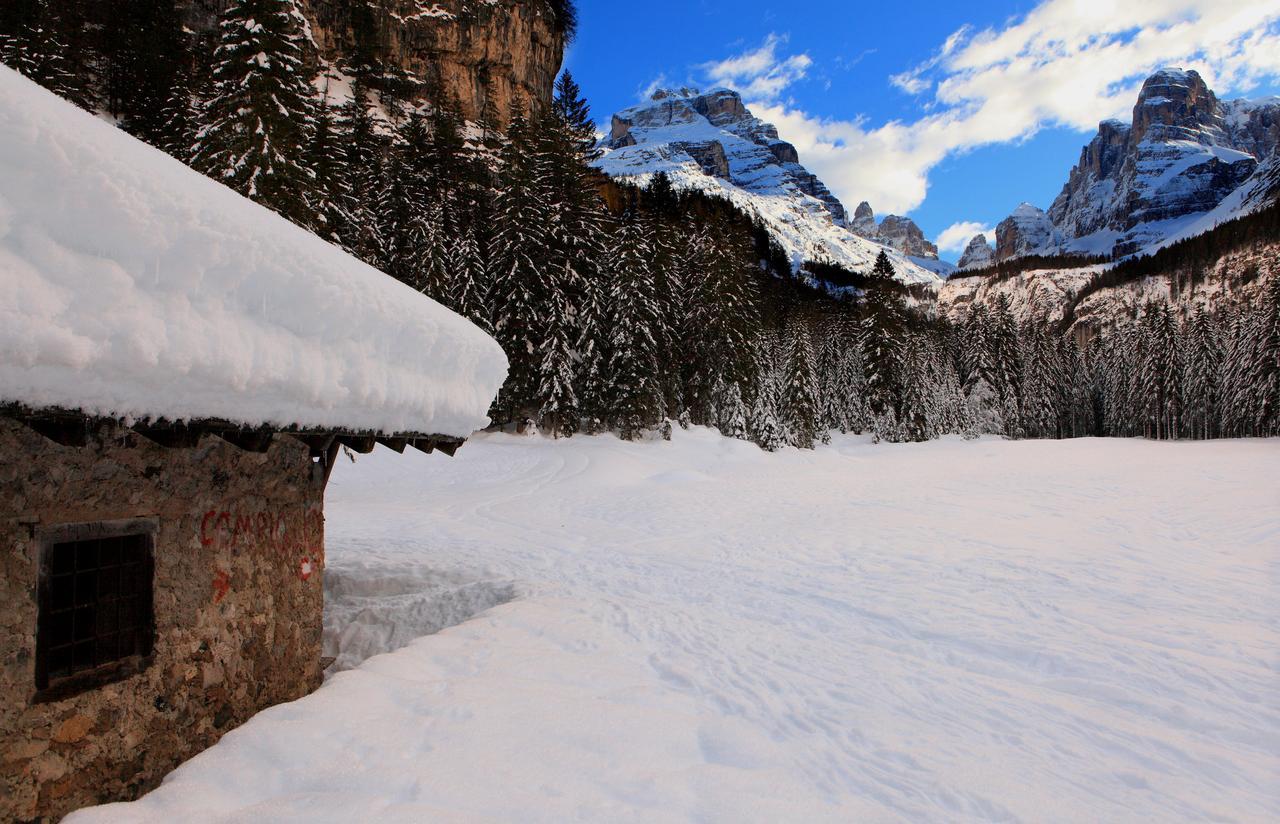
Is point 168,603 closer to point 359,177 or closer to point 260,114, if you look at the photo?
point 260,114

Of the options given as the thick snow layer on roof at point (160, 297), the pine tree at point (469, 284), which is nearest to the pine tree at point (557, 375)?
the pine tree at point (469, 284)

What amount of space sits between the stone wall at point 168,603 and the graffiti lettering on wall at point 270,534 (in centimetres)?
1

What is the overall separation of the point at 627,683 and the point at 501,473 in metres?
16.9

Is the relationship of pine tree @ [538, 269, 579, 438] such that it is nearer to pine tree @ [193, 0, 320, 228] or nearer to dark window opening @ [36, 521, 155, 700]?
pine tree @ [193, 0, 320, 228]

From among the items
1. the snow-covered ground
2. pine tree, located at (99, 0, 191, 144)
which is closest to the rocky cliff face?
pine tree, located at (99, 0, 191, 144)

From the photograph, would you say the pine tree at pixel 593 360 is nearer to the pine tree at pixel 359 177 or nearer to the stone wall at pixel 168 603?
the pine tree at pixel 359 177

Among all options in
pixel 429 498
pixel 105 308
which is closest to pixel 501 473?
pixel 429 498

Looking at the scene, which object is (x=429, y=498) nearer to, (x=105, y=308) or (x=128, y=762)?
(x=128, y=762)

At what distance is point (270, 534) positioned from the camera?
507 cm

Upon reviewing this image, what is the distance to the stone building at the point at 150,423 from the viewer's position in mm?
2641

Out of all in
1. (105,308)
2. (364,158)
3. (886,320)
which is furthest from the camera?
(886,320)

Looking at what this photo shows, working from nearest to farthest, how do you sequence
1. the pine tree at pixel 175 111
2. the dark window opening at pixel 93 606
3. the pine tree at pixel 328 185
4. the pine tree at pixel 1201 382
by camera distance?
the dark window opening at pixel 93 606
the pine tree at pixel 328 185
the pine tree at pixel 175 111
the pine tree at pixel 1201 382

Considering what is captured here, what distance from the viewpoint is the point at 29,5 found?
34875 mm

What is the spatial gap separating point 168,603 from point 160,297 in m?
2.34
